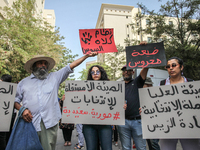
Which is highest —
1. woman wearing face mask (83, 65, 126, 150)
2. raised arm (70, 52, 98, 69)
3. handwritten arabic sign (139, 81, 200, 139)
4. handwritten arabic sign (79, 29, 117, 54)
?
handwritten arabic sign (79, 29, 117, 54)

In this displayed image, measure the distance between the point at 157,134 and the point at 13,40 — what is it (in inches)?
421

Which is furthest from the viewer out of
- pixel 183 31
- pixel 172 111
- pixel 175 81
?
pixel 183 31

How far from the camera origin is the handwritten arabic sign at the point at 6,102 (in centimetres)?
208

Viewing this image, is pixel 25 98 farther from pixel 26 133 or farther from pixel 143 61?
pixel 143 61

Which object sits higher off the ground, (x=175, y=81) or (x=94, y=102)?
(x=175, y=81)

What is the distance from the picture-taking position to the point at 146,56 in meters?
2.45

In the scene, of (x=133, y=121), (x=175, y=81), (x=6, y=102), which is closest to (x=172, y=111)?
(x=175, y=81)

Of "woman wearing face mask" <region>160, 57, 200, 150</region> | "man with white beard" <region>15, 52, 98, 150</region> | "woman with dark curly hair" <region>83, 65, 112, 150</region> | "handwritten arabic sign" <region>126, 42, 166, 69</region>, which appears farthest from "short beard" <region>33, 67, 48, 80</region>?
"woman wearing face mask" <region>160, 57, 200, 150</region>

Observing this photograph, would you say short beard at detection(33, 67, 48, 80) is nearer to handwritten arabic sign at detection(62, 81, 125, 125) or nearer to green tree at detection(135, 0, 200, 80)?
handwritten arabic sign at detection(62, 81, 125, 125)

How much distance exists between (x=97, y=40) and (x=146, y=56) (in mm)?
966

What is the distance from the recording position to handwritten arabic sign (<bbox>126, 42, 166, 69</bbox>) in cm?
238

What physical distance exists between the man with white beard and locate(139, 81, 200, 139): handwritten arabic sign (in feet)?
4.40

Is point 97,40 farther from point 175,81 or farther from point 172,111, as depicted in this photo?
point 172,111

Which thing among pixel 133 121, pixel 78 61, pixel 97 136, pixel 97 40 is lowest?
pixel 97 136
